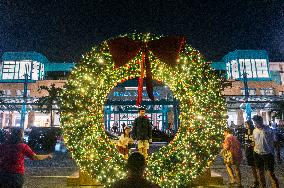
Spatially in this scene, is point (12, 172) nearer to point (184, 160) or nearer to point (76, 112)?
point (76, 112)

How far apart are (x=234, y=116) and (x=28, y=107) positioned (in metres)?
28.0

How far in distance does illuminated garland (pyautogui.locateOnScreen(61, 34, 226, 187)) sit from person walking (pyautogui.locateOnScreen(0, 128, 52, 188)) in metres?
1.94

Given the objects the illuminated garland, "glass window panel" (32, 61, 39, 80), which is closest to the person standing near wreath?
the illuminated garland

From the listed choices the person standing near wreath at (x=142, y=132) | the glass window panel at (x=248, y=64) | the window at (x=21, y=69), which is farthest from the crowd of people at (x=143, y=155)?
the glass window panel at (x=248, y=64)

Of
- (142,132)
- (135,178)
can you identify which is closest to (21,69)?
(142,132)

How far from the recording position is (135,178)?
2.84 meters

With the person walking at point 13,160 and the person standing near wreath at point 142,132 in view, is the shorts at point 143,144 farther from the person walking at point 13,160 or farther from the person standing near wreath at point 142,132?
the person walking at point 13,160

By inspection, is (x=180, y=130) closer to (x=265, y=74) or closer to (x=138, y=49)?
(x=138, y=49)

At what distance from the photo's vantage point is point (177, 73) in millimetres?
7078

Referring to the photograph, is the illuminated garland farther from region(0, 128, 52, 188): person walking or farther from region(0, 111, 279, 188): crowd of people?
region(0, 128, 52, 188): person walking

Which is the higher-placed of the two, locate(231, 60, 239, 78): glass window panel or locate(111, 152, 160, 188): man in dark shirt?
locate(231, 60, 239, 78): glass window panel

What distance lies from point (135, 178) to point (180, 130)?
431cm

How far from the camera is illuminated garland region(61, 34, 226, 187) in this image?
656 centimetres

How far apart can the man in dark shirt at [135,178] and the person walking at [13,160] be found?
240 centimetres
